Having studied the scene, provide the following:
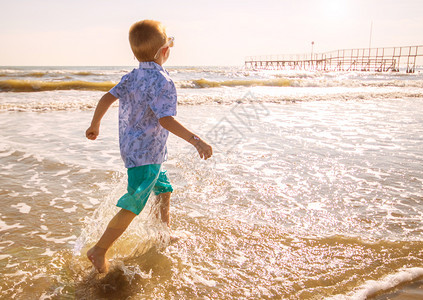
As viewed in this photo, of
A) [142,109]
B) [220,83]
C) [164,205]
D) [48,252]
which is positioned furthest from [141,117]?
[220,83]

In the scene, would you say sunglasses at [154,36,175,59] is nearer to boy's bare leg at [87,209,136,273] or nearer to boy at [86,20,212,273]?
boy at [86,20,212,273]

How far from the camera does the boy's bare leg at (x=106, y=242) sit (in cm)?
199

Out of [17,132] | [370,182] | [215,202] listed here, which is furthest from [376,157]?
[17,132]

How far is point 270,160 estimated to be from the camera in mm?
4430

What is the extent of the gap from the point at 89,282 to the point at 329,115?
761cm

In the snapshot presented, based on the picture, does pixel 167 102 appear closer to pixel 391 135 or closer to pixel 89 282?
pixel 89 282

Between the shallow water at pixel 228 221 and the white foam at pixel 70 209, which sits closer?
the shallow water at pixel 228 221

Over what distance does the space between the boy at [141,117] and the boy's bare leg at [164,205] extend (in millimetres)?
333

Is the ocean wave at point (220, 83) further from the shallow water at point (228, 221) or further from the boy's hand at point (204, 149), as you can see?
the boy's hand at point (204, 149)

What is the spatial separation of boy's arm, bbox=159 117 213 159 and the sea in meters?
0.76

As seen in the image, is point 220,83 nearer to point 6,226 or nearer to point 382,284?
point 6,226

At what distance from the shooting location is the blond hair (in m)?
2.02

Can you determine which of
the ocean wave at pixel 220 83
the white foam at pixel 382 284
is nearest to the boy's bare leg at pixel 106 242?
the white foam at pixel 382 284

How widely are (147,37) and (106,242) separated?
126 centimetres
